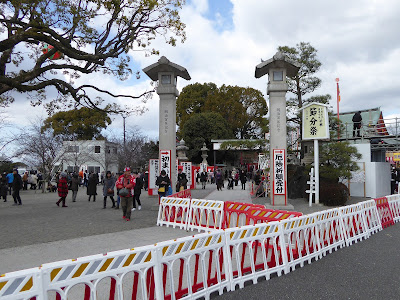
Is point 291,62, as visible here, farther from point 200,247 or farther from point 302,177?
point 200,247

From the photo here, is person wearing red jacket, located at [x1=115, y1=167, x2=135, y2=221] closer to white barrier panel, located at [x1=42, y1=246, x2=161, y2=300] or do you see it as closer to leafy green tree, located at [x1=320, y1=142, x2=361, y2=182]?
white barrier panel, located at [x1=42, y1=246, x2=161, y2=300]

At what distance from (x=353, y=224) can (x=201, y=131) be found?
35.4 metres

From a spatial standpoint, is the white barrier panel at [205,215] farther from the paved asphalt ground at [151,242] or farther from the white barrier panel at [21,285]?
the white barrier panel at [21,285]

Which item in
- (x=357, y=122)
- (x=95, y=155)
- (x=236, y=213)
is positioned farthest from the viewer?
(x=95, y=155)

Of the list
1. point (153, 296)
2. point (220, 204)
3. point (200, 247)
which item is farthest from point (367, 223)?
point (153, 296)

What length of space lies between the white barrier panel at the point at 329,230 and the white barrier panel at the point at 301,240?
0.21m

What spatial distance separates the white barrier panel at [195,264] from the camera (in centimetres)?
399

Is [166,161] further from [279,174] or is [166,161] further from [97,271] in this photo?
[97,271]

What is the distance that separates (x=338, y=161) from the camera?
15.4 m

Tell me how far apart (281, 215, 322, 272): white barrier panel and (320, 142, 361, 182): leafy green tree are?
9320mm

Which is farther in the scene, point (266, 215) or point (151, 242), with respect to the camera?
point (151, 242)

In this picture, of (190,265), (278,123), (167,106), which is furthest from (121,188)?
(278,123)

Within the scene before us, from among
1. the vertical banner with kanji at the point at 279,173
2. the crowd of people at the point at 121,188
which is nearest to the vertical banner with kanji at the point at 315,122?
the vertical banner with kanji at the point at 279,173

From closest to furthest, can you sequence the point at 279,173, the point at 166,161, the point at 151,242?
1. the point at 151,242
2. the point at 279,173
3. the point at 166,161
